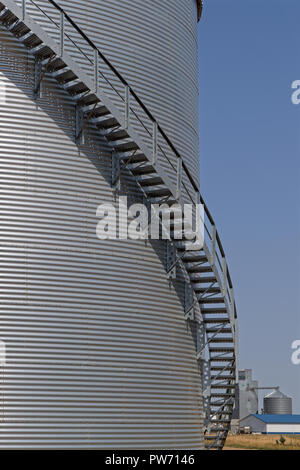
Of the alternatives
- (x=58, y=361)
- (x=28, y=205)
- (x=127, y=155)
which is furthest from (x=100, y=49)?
(x=58, y=361)

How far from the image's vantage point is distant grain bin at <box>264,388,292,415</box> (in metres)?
98.2

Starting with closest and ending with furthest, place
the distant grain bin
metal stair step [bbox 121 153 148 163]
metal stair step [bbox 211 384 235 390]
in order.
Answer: metal stair step [bbox 121 153 148 163]
metal stair step [bbox 211 384 235 390]
the distant grain bin

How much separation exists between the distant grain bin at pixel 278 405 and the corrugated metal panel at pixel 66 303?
81237 mm

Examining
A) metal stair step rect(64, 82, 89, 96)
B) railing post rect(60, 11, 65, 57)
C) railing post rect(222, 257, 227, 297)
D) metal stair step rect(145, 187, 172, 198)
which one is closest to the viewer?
railing post rect(60, 11, 65, 57)

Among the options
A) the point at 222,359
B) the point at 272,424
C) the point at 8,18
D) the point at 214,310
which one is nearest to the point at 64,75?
the point at 8,18

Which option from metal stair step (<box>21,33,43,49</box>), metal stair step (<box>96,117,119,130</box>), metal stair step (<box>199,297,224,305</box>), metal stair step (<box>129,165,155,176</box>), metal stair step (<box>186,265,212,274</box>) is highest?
metal stair step (<box>21,33,43,49</box>)

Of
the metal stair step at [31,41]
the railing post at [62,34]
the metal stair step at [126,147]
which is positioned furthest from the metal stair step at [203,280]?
the metal stair step at [31,41]

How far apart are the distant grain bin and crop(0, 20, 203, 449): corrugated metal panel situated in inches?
3198

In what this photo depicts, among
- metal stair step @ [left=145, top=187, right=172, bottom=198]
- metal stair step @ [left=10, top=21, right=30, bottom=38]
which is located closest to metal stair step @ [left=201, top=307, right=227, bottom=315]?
metal stair step @ [left=145, top=187, right=172, bottom=198]

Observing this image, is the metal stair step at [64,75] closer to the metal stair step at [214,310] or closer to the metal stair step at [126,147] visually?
the metal stair step at [126,147]

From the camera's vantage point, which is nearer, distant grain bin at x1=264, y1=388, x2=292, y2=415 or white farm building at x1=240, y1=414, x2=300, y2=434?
white farm building at x1=240, y1=414, x2=300, y2=434

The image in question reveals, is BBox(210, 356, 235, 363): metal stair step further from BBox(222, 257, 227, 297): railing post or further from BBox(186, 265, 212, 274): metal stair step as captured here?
BBox(186, 265, 212, 274): metal stair step

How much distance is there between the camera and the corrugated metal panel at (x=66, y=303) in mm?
17297

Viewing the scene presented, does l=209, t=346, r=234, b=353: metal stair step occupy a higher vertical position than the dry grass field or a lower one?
higher
